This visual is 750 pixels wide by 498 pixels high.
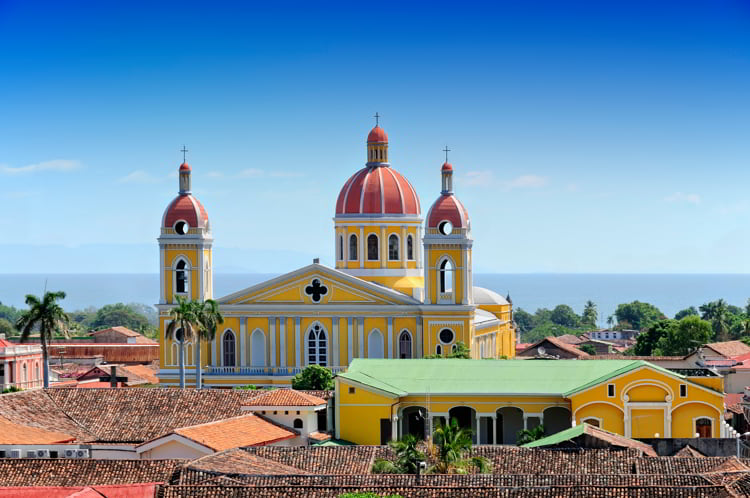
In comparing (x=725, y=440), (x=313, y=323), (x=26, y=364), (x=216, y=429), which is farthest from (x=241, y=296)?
(x=725, y=440)

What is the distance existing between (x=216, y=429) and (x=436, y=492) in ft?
48.2

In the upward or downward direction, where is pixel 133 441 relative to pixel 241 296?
downward

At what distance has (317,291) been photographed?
75.3 m

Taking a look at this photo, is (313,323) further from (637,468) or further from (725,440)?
(637,468)

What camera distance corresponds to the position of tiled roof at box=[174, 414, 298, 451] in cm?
4768

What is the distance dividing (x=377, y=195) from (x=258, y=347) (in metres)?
9.70

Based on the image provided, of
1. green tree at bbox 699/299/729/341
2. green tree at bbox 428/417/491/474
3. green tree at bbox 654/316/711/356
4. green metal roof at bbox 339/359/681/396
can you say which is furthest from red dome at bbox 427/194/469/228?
green tree at bbox 699/299/729/341

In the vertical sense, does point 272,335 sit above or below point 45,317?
below

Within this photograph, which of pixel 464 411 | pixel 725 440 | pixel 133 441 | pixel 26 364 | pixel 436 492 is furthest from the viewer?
pixel 26 364

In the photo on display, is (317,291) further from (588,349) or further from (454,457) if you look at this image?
(588,349)

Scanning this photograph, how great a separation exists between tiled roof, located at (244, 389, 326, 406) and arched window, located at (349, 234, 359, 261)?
2317 cm

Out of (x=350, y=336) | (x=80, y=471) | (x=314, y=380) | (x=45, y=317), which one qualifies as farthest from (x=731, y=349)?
(x=80, y=471)

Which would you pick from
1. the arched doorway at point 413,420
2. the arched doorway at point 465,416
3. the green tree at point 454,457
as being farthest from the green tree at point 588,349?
the green tree at point 454,457

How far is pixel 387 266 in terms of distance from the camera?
259 feet
